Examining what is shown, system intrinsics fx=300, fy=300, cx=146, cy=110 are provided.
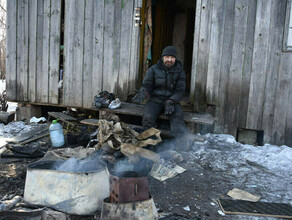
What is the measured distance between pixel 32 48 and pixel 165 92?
363cm

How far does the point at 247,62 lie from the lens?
5.57 meters

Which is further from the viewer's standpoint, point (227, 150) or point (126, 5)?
point (126, 5)

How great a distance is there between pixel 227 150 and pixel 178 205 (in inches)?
84.7

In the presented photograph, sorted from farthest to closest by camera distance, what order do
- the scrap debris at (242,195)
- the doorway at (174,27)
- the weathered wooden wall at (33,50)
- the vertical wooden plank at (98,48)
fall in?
the doorway at (174,27)
the weathered wooden wall at (33,50)
the vertical wooden plank at (98,48)
the scrap debris at (242,195)

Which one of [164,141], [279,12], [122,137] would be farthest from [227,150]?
[279,12]

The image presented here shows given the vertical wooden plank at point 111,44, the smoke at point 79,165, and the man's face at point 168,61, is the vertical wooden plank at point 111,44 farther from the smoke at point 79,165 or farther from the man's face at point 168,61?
the smoke at point 79,165

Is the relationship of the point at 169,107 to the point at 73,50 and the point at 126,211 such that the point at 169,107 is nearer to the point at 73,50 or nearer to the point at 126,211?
the point at 126,211

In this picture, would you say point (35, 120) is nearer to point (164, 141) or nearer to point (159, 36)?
point (164, 141)

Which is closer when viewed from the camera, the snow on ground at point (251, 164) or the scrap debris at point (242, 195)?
the scrap debris at point (242, 195)

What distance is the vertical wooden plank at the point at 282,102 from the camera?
5.32 meters

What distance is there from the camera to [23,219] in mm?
2537

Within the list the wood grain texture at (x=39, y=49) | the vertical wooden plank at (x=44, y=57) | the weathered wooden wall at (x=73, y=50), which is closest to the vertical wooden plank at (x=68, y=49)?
the weathered wooden wall at (x=73, y=50)

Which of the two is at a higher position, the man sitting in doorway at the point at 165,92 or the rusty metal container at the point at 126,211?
the man sitting in doorway at the point at 165,92

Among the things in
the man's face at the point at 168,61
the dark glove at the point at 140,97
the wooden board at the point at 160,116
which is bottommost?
the wooden board at the point at 160,116
